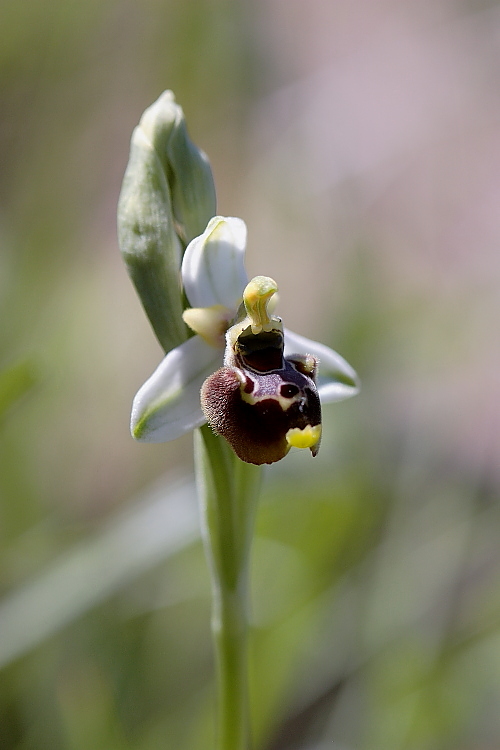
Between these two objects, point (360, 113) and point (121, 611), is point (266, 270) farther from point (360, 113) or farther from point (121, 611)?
point (121, 611)

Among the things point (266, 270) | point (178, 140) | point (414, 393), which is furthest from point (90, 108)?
point (178, 140)

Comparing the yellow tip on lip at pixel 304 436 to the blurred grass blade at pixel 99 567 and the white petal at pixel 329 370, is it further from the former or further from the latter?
the blurred grass blade at pixel 99 567

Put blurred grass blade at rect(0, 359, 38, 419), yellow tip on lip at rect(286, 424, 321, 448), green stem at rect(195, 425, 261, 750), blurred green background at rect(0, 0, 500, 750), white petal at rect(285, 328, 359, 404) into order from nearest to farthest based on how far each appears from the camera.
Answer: yellow tip on lip at rect(286, 424, 321, 448) → green stem at rect(195, 425, 261, 750) → white petal at rect(285, 328, 359, 404) → blurred grass blade at rect(0, 359, 38, 419) → blurred green background at rect(0, 0, 500, 750)

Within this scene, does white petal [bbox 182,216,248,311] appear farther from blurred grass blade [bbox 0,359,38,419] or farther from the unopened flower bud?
blurred grass blade [bbox 0,359,38,419]

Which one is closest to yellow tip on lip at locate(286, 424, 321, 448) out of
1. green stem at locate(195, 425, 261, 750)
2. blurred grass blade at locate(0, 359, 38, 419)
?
green stem at locate(195, 425, 261, 750)

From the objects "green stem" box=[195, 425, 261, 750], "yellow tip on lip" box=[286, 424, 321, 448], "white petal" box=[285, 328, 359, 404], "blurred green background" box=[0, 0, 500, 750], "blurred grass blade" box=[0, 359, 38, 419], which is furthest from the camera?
"blurred green background" box=[0, 0, 500, 750]

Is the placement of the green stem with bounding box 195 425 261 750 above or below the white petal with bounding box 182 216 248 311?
below

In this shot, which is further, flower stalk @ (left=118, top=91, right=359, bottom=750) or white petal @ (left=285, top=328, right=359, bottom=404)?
white petal @ (left=285, top=328, right=359, bottom=404)
